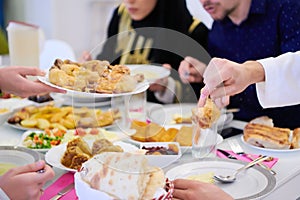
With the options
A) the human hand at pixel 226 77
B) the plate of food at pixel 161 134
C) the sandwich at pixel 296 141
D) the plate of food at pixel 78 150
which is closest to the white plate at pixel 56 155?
the plate of food at pixel 78 150

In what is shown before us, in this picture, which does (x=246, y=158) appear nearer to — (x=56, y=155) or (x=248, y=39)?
(x=56, y=155)

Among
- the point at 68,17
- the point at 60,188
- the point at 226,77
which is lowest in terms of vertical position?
the point at 60,188

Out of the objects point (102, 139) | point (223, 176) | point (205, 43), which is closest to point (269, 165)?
point (223, 176)

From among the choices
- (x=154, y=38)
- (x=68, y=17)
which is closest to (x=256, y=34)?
(x=154, y=38)

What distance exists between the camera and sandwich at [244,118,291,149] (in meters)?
1.20

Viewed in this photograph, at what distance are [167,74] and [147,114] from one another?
0.12 metres

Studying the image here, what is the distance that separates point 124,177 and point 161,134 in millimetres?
389

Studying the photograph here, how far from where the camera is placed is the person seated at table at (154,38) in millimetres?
954

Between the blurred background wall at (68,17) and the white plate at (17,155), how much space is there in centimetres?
230

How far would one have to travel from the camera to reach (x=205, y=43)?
198 cm

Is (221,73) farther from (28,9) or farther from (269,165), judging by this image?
(28,9)

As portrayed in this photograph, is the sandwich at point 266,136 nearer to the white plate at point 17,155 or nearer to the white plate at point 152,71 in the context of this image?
the white plate at point 152,71

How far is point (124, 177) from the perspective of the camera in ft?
2.43

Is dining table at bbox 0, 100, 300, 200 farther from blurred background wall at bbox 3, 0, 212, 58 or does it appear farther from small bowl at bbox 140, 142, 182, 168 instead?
blurred background wall at bbox 3, 0, 212, 58
